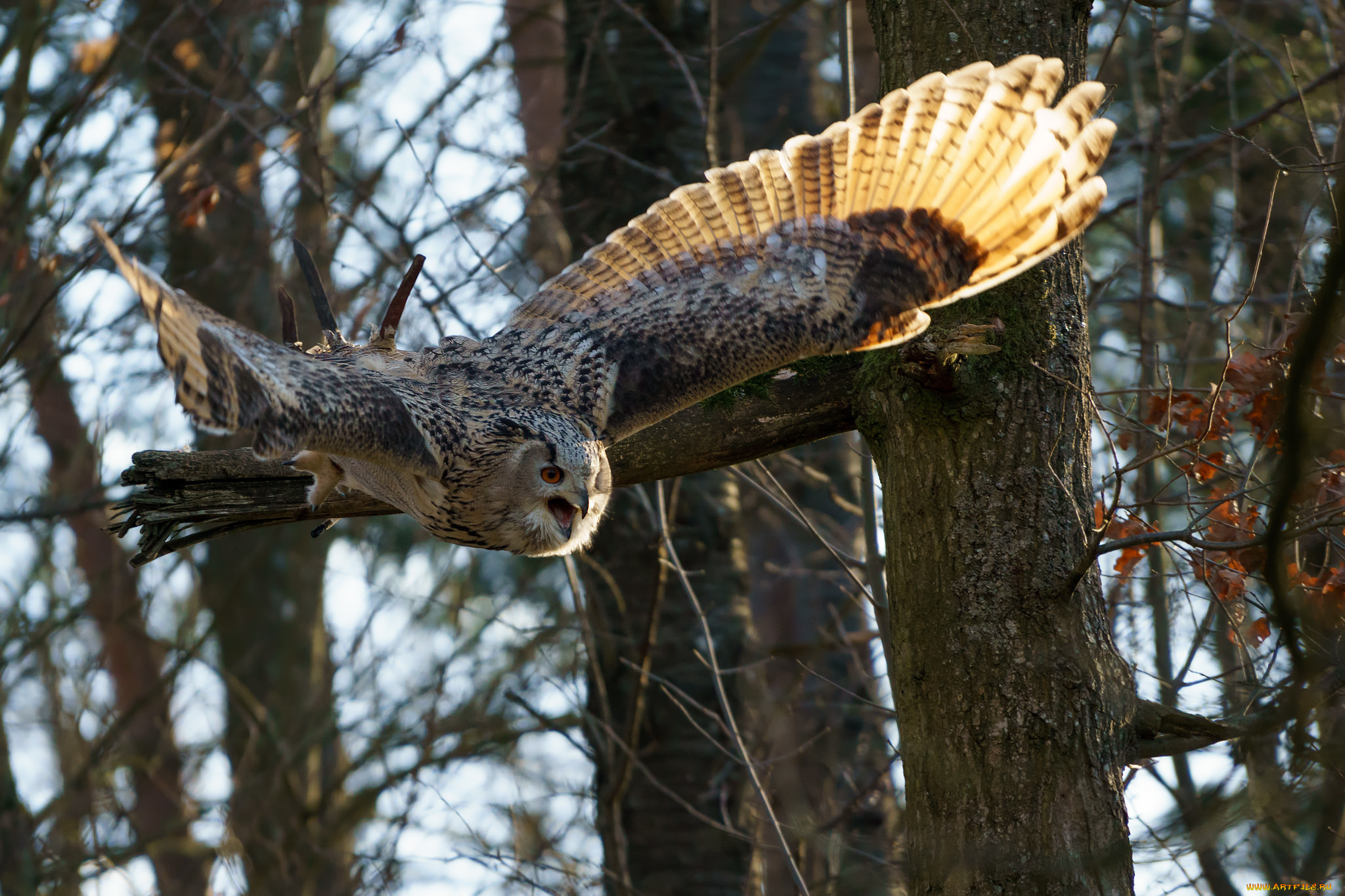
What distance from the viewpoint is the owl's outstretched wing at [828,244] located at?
11.3ft

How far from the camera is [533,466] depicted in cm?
338

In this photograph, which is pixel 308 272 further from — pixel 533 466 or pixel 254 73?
pixel 254 73

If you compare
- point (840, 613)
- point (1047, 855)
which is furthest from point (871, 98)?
point (1047, 855)

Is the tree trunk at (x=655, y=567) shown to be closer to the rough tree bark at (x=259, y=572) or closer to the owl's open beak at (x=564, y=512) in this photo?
the rough tree bark at (x=259, y=572)

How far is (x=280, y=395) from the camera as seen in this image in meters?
3.06

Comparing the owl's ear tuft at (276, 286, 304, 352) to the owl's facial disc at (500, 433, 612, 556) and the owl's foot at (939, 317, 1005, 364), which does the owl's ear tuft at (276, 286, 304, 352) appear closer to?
the owl's facial disc at (500, 433, 612, 556)

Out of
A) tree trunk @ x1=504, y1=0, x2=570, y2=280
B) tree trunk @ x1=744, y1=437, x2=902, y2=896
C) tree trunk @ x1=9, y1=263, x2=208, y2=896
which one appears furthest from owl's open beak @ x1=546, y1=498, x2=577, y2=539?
tree trunk @ x1=9, y1=263, x2=208, y2=896

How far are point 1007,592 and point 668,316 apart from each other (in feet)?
5.03

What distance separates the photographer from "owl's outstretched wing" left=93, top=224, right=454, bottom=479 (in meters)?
2.87

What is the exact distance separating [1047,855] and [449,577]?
714 centimetres

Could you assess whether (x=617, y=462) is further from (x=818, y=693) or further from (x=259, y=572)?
(x=259, y=572)

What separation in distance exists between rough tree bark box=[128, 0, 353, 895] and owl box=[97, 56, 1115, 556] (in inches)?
158

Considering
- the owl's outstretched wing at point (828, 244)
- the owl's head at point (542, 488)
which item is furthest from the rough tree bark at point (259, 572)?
the owl's head at point (542, 488)

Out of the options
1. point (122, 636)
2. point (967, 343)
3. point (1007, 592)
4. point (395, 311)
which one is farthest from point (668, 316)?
point (122, 636)
